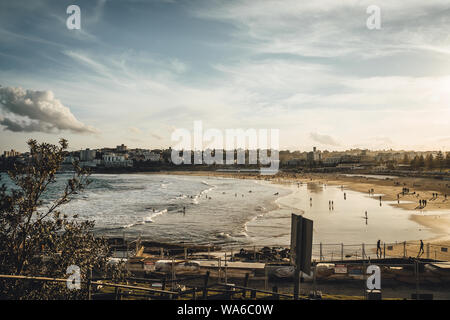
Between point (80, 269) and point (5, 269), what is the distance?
1.40 m

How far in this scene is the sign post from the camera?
449 cm

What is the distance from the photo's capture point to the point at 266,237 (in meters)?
29.5

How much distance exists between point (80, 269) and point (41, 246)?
93 cm

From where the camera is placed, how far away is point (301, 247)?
464 centimetres

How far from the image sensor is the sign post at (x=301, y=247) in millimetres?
4492

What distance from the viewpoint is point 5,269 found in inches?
245

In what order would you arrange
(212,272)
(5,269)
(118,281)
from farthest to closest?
1. (212,272)
2. (118,281)
3. (5,269)

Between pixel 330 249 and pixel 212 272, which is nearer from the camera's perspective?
pixel 212 272
